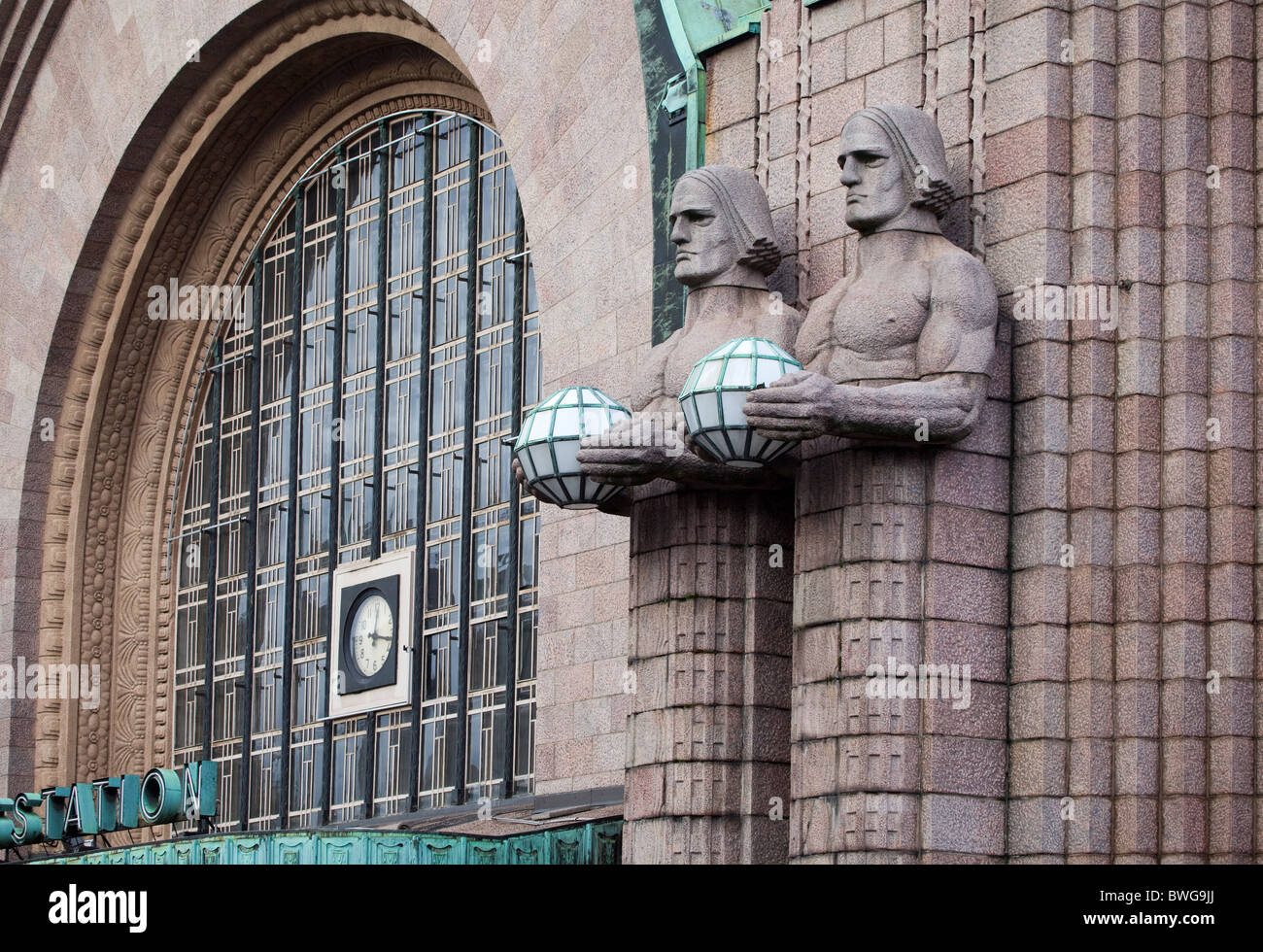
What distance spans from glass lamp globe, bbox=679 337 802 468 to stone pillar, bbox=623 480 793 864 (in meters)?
1.15

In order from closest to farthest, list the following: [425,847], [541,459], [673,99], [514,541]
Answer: [541,459] → [425,847] → [673,99] → [514,541]

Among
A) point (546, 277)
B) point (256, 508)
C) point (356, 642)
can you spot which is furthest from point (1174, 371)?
point (256, 508)

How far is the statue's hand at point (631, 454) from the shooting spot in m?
15.8

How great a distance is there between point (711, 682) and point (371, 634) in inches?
389

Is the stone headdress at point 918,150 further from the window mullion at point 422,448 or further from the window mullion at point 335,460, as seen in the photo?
the window mullion at point 335,460

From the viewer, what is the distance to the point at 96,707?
2886 cm

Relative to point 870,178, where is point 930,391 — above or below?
below

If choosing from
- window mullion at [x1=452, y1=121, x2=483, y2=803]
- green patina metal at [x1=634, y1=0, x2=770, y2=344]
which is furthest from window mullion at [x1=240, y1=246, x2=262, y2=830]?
green patina metal at [x1=634, y1=0, x2=770, y2=344]

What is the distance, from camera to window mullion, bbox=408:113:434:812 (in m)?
24.5

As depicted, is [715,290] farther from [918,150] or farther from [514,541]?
[514,541]

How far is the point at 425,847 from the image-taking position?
1794 centimetres

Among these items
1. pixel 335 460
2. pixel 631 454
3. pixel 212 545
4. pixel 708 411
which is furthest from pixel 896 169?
pixel 212 545

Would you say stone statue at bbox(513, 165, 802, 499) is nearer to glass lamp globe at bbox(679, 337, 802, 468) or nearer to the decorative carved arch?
glass lamp globe at bbox(679, 337, 802, 468)

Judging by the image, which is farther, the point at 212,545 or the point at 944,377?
the point at 212,545
